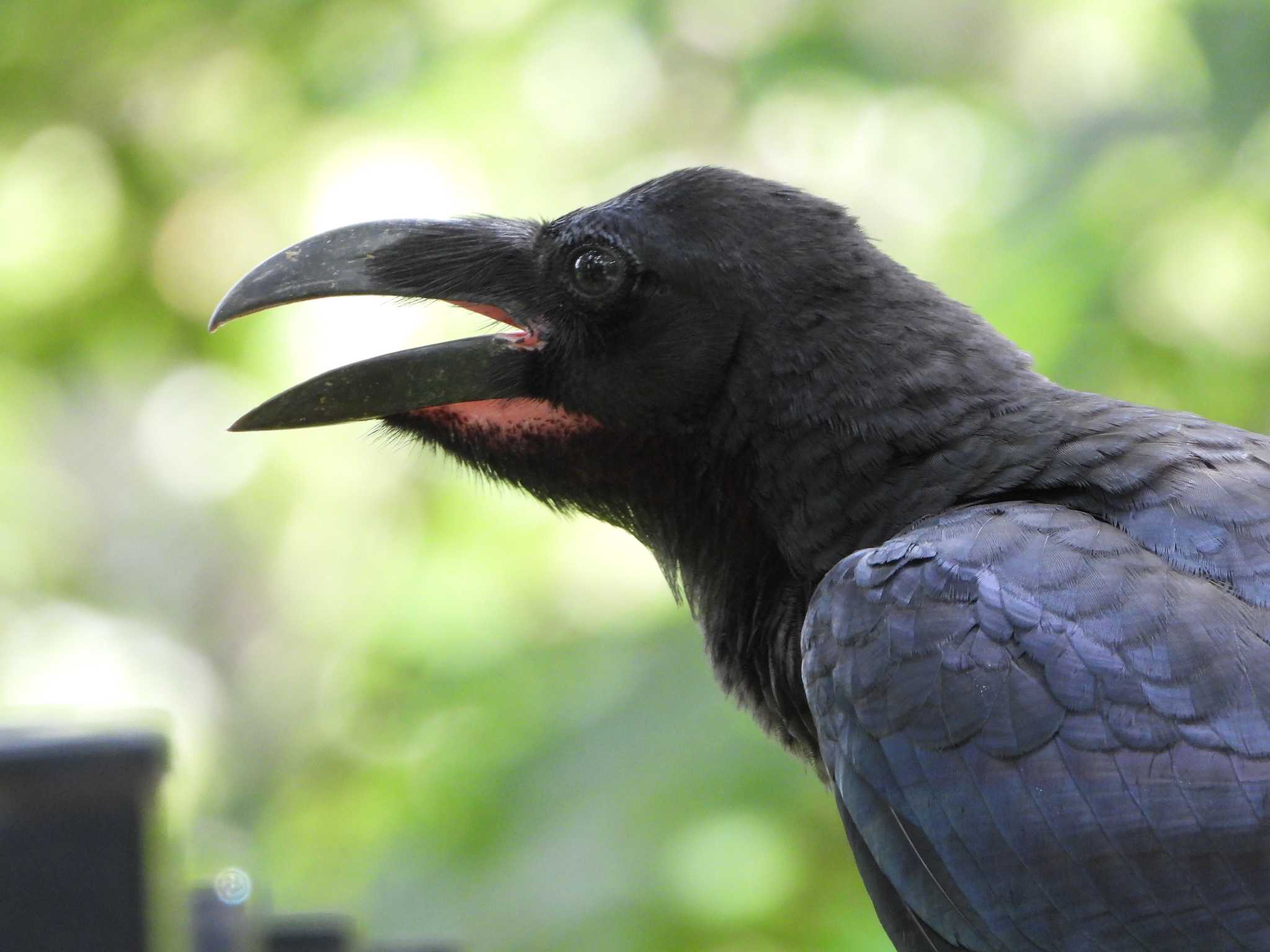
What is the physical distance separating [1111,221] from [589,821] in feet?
8.01

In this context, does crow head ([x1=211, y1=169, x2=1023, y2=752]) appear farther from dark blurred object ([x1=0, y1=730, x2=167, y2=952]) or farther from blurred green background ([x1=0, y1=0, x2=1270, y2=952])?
dark blurred object ([x1=0, y1=730, x2=167, y2=952])

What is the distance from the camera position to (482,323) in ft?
13.4

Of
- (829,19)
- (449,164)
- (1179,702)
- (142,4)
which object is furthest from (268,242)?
(1179,702)

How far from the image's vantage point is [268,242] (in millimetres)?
8023

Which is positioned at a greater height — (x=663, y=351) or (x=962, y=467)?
(x=663, y=351)

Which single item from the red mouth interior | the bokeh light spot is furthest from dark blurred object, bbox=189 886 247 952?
the red mouth interior

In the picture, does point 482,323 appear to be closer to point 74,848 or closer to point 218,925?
point 218,925

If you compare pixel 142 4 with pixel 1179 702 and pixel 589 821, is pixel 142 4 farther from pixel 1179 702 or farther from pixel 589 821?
pixel 1179 702

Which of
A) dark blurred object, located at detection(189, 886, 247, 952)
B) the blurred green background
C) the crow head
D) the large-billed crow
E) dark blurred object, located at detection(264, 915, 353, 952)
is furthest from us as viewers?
the blurred green background

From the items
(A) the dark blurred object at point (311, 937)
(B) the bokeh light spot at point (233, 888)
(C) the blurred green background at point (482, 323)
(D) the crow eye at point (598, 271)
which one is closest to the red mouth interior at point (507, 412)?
(D) the crow eye at point (598, 271)

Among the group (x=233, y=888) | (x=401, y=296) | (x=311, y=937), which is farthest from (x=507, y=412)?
(x=311, y=937)

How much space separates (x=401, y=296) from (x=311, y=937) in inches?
63.9

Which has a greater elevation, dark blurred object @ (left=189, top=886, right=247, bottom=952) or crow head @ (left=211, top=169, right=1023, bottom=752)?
crow head @ (left=211, top=169, right=1023, bottom=752)

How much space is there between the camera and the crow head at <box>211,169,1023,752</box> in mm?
3189
